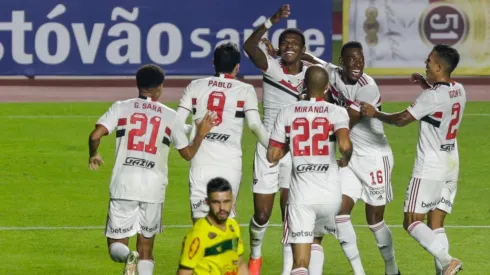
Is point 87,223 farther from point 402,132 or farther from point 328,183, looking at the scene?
point 402,132

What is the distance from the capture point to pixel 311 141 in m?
11.4

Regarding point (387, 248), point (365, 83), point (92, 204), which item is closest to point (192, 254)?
point (387, 248)

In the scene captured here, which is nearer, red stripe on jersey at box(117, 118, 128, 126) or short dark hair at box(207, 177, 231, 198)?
short dark hair at box(207, 177, 231, 198)

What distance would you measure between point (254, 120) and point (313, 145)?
1122 mm

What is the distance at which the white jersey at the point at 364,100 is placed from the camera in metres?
13.2

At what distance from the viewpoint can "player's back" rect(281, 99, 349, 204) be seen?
1144 cm

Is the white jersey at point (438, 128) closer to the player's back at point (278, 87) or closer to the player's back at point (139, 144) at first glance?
the player's back at point (278, 87)

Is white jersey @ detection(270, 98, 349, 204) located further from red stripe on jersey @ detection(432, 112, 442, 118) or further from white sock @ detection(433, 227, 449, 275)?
white sock @ detection(433, 227, 449, 275)

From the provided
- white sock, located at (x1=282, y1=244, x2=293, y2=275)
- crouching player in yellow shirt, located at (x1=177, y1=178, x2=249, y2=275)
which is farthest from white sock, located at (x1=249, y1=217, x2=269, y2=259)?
crouching player in yellow shirt, located at (x1=177, y1=178, x2=249, y2=275)

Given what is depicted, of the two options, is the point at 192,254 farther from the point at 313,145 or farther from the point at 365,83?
the point at 365,83

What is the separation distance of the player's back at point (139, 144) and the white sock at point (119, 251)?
1.44ft

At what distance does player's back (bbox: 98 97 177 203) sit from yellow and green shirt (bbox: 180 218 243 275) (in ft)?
7.26

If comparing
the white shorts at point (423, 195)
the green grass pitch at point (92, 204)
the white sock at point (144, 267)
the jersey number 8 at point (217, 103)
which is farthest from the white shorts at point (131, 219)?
the white shorts at point (423, 195)

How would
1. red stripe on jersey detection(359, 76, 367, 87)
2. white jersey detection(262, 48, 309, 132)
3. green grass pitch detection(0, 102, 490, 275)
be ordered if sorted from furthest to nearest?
green grass pitch detection(0, 102, 490, 275) < white jersey detection(262, 48, 309, 132) < red stripe on jersey detection(359, 76, 367, 87)
